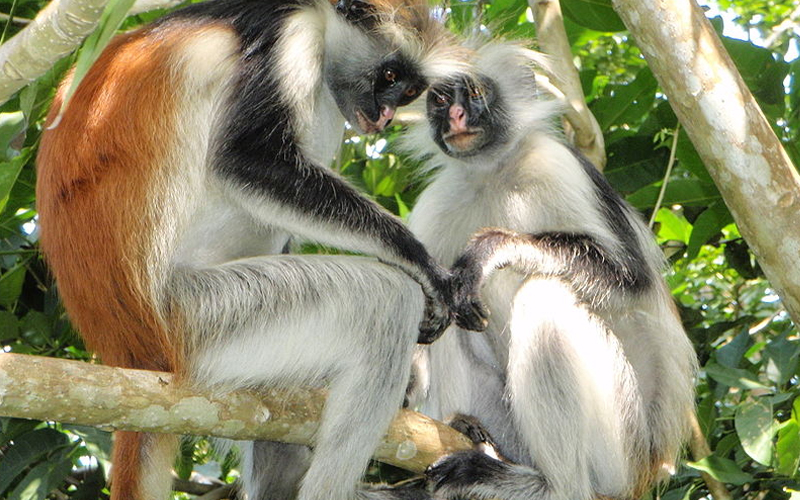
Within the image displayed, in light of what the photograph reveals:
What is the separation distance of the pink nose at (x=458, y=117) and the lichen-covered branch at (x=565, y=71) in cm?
62

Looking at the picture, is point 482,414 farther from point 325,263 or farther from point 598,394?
point 325,263

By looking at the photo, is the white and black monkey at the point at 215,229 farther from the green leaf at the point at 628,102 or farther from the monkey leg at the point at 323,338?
the green leaf at the point at 628,102

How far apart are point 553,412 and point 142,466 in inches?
73.4

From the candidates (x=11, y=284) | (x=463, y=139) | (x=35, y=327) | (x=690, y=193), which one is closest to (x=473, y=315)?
(x=463, y=139)

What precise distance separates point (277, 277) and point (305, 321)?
0.25m

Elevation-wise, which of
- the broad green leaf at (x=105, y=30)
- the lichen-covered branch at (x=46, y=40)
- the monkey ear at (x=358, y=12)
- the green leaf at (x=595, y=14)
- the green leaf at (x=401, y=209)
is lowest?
the green leaf at (x=401, y=209)

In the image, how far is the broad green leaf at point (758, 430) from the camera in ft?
14.4

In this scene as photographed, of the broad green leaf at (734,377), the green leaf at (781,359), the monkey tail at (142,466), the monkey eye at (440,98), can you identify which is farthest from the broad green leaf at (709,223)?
the monkey tail at (142,466)

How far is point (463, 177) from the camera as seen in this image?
5789mm

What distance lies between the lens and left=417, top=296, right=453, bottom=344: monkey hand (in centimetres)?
446

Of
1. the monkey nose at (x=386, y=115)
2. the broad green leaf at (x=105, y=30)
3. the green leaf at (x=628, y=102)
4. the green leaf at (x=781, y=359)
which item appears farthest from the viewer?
the green leaf at (x=628, y=102)

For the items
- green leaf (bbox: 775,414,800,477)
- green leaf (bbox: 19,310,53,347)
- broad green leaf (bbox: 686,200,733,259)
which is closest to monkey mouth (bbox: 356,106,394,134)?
broad green leaf (bbox: 686,200,733,259)

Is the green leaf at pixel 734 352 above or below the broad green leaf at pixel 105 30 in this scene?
below

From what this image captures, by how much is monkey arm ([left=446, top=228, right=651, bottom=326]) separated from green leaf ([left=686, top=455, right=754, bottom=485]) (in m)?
0.93
